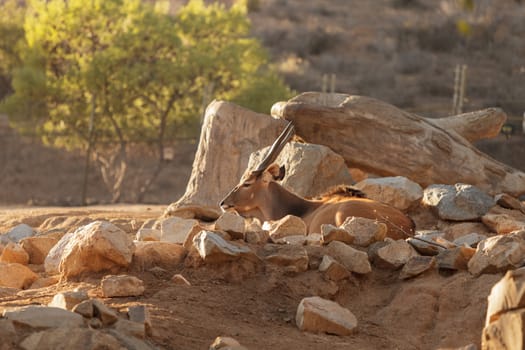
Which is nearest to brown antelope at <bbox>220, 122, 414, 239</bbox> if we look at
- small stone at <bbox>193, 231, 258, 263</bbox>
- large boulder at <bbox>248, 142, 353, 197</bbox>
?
large boulder at <bbox>248, 142, 353, 197</bbox>

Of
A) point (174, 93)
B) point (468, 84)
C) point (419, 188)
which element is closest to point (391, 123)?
point (419, 188)

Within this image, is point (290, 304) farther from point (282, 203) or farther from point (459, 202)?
point (459, 202)

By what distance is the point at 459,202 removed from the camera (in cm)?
1003

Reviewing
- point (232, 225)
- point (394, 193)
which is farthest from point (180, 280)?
point (394, 193)

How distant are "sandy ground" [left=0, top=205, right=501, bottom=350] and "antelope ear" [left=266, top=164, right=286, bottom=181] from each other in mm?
4010

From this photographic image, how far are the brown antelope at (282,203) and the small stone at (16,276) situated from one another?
292cm

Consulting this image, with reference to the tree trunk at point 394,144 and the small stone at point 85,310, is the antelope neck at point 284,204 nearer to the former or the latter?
the tree trunk at point 394,144

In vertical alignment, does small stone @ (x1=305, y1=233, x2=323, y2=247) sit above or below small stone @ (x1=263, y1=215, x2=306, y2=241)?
above

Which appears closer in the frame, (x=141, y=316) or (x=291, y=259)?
(x=141, y=316)

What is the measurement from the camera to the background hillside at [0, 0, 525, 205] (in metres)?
26.5

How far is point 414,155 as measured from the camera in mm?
11273

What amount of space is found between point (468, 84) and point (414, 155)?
21.8m

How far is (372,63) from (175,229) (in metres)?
29.1

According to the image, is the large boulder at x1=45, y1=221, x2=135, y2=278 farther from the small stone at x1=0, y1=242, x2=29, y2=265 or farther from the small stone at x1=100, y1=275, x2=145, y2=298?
the small stone at x1=0, y1=242, x2=29, y2=265
